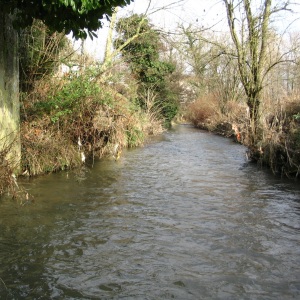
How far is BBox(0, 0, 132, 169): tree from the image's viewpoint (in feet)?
19.9

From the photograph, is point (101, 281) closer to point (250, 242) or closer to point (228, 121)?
point (250, 242)

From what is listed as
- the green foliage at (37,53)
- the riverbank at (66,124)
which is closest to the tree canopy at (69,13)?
the riverbank at (66,124)

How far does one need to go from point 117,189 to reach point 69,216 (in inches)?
100

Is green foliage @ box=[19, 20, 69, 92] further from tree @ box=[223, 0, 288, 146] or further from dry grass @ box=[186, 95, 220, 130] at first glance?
dry grass @ box=[186, 95, 220, 130]

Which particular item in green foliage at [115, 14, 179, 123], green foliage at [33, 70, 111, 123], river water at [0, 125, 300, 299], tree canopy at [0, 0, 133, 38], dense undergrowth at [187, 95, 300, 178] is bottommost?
river water at [0, 125, 300, 299]

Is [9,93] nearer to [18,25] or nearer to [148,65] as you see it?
[18,25]

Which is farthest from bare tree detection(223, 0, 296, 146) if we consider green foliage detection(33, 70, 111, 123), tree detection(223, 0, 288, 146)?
green foliage detection(33, 70, 111, 123)

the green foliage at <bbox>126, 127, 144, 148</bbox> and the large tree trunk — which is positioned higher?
the large tree trunk

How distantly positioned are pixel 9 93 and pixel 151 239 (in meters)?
5.58

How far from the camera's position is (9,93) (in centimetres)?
962

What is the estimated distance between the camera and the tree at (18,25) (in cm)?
608

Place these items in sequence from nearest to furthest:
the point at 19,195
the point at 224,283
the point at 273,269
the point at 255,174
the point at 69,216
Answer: the point at 224,283 → the point at 273,269 → the point at 69,216 → the point at 19,195 → the point at 255,174

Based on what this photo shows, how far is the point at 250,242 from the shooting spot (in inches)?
244

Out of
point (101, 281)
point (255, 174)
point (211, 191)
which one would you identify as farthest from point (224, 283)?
point (255, 174)
